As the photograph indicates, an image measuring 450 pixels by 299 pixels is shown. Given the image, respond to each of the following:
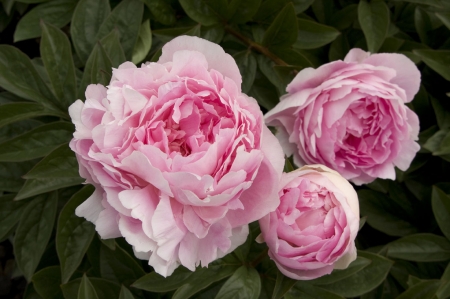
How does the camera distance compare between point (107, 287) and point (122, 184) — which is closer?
point (122, 184)

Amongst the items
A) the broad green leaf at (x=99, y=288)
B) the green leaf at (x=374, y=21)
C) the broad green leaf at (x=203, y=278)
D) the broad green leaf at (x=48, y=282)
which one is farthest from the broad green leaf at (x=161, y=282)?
the green leaf at (x=374, y=21)

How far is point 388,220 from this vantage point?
3.63 ft

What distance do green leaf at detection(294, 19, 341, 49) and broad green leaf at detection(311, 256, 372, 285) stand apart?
1.47ft

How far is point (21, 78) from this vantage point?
0.85 m

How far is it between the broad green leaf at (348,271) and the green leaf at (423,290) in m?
0.17

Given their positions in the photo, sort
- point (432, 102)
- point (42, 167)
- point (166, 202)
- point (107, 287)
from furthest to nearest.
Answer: point (432, 102) → point (107, 287) → point (42, 167) → point (166, 202)

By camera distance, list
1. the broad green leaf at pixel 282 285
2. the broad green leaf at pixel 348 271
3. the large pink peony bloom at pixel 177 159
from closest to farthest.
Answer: the large pink peony bloom at pixel 177 159 → the broad green leaf at pixel 282 285 → the broad green leaf at pixel 348 271

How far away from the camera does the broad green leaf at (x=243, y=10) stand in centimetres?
95

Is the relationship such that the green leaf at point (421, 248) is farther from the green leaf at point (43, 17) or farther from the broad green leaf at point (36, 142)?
the green leaf at point (43, 17)

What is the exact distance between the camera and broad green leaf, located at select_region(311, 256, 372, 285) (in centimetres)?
74

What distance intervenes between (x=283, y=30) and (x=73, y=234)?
0.53 meters

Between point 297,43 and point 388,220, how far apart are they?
0.46 meters

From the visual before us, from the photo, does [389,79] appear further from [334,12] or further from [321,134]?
[334,12]

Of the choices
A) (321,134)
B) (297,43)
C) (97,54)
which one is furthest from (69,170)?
(297,43)
